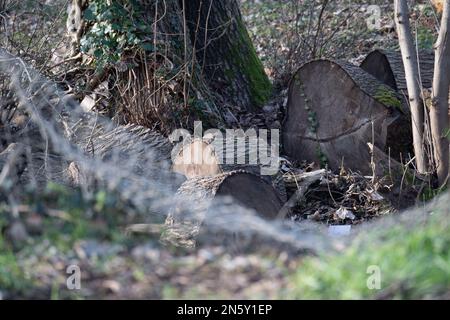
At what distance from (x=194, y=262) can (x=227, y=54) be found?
4.58 metres

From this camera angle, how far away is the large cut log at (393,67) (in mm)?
7547

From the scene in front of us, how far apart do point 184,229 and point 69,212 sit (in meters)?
0.88

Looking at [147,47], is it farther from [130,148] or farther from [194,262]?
[194,262]

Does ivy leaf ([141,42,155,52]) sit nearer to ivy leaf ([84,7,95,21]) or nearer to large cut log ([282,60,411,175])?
ivy leaf ([84,7,95,21])

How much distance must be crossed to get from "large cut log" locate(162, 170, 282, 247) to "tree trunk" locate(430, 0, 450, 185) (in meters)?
1.53

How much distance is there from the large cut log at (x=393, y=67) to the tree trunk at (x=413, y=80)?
2.50ft

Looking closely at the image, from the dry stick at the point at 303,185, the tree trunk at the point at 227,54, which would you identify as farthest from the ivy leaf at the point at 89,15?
the dry stick at the point at 303,185

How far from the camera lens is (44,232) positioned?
446 cm

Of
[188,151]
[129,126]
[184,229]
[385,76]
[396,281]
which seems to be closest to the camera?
[396,281]

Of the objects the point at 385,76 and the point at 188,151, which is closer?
the point at 188,151

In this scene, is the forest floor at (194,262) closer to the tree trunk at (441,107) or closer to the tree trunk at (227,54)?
the tree trunk at (441,107)
